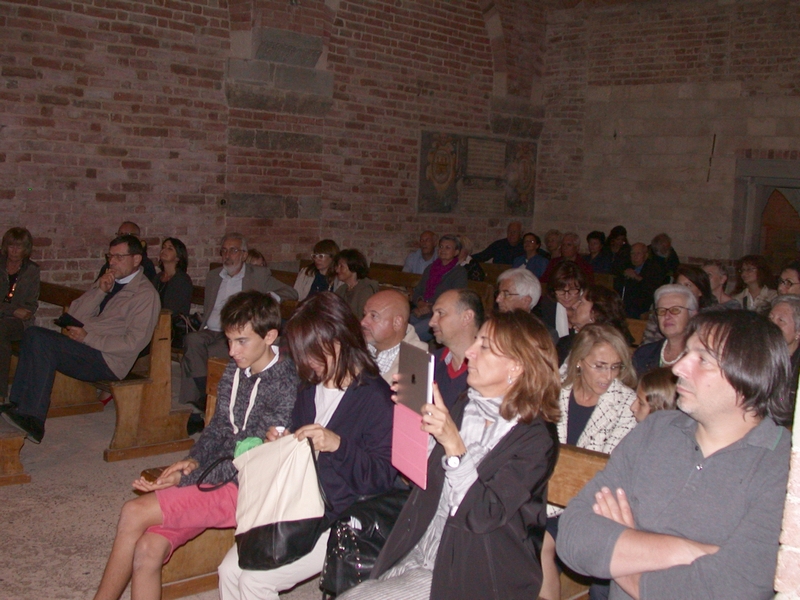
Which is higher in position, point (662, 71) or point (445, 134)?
point (662, 71)

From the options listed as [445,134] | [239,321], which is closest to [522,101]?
[445,134]

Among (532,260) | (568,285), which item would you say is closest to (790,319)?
(568,285)

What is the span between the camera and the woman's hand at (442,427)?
238cm

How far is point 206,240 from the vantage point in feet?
30.6

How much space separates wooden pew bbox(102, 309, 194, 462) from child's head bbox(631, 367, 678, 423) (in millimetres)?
3654

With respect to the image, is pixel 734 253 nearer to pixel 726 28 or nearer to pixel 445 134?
pixel 726 28

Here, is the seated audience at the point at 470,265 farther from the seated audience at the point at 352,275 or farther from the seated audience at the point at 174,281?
the seated audience at the point at 174,281

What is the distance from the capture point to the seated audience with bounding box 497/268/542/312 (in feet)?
17.0

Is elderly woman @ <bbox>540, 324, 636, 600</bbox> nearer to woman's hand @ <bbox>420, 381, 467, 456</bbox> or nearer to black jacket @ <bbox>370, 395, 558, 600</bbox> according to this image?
black jacket @ <bbox>370, 395, 558, 600</bbox>

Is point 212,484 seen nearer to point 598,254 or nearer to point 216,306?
point 216,306

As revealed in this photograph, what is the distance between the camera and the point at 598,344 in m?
3.55

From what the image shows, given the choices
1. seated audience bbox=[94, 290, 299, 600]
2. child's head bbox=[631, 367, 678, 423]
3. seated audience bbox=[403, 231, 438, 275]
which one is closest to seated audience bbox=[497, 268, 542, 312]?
seated audience bbox=[94, 290, 299, 600]

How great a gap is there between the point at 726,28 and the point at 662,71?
39.6 inches

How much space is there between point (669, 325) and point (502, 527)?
240 centimetres
